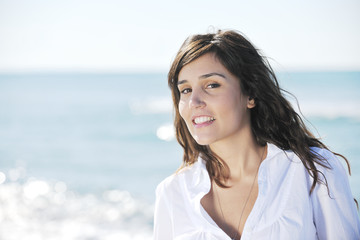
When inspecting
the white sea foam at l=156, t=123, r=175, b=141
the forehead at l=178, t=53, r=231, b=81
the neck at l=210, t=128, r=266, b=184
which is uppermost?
the white sea foam at l=156, t=123, r=175, b=141

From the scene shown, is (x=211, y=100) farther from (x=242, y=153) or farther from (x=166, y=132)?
(x=166, y=132)

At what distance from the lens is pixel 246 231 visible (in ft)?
7.42

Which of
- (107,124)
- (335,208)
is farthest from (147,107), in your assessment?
(335,208)

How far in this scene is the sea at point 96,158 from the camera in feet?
23.7

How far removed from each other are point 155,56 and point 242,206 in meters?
49.1

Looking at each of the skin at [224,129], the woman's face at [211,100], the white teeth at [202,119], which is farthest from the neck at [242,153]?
the white teeth at [202,119]

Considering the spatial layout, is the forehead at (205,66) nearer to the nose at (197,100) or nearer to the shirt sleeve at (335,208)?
the nose at (197,100)

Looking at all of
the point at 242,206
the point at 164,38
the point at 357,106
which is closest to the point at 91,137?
the point at 357,106

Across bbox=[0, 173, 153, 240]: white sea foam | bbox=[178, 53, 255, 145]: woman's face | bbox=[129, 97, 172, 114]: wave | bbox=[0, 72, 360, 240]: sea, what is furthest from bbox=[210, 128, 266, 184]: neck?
bbox=[129, 97, 172, 114]: wave

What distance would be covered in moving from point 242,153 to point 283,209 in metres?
0.52

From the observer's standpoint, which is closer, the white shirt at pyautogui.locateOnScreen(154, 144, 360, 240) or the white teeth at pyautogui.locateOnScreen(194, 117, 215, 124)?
the white shirt at pyautogui.locateOnScreen(154, 144, 360, 240)

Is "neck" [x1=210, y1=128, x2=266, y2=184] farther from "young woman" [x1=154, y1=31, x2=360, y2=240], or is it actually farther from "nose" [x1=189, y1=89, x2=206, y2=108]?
"nose" [x1=189, y1=89, x2=206, y2=108]

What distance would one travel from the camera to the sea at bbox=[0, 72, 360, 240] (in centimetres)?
724

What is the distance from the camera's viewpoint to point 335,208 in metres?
2.18
